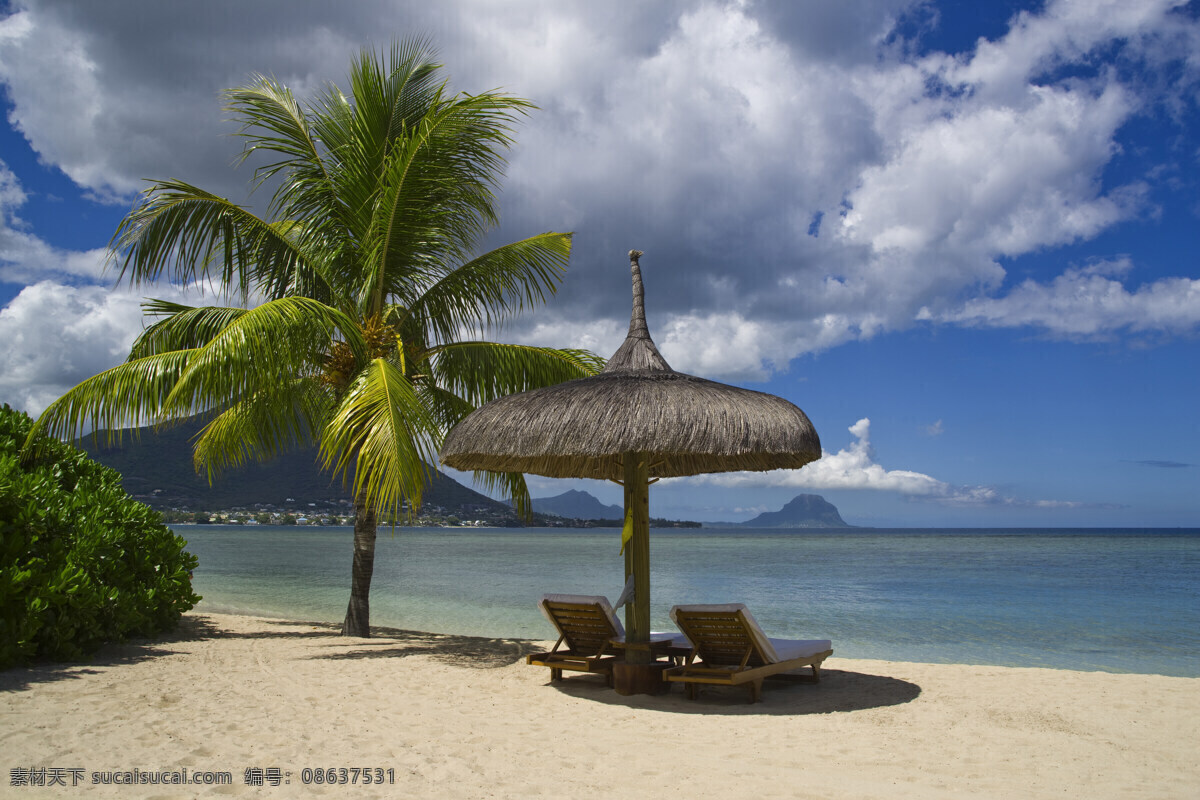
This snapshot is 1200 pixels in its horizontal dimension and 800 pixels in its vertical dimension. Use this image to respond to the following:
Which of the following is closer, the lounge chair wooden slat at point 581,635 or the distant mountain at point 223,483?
the lounge chair wooden slat at point 581,635

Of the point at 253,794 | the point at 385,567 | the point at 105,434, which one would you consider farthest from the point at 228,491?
the point at 253,794

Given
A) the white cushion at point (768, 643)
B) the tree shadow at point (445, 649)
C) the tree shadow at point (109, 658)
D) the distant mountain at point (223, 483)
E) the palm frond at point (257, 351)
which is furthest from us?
the distant mountain at point (223, 483)

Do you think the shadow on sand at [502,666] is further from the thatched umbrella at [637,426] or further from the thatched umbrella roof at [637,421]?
the thatched umbrella roof at [637,421]

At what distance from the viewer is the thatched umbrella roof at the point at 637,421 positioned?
4.92 m

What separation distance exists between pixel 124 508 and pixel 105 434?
0.71 metres

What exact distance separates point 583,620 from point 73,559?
357 centimetres

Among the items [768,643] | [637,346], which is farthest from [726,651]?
[637,346]

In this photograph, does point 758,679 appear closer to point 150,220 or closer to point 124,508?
point 124,508

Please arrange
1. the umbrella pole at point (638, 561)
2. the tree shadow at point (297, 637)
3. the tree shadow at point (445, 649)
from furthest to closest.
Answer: the tree shadow at point (445, 649) → the umbrella pole at point (638, 561) → the tree shadow at point (297, 637)

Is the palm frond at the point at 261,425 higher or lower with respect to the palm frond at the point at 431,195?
lower

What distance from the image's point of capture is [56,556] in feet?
17.5

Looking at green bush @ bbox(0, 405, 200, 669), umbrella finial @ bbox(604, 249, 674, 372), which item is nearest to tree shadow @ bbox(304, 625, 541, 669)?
green bush @ bbox(0, 405, 200, 669)

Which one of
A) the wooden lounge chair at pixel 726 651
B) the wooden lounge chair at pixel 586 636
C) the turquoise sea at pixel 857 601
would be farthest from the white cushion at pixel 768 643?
the turquoise sea at pixel 857 601

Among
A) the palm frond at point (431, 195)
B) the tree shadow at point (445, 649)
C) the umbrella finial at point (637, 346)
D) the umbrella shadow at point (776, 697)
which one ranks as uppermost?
the palm frond at point (431, 195)
